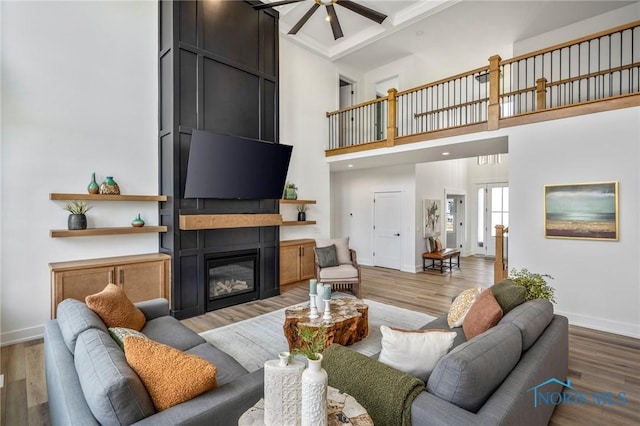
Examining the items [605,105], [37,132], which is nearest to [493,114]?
[605,105]

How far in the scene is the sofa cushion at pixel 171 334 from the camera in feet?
7.97

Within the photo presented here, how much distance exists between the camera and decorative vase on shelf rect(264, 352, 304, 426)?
121 centimetres

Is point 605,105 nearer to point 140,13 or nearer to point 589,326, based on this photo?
point 589,326

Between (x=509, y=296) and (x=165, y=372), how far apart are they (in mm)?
2475

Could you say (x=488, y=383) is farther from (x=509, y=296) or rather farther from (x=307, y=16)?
(x=307, y=16)

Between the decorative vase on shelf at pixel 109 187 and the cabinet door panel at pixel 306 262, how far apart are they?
3312mm

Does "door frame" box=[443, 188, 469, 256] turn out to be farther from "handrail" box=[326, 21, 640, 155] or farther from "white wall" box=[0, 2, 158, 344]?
"white wall" box=[0, 2, 158, 344]

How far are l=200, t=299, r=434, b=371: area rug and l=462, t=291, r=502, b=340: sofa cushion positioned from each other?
3.91 ft

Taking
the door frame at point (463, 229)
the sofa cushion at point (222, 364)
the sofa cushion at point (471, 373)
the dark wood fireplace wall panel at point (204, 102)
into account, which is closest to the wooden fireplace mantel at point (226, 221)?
the dark wood fireplace wall panel at point (204, 102)

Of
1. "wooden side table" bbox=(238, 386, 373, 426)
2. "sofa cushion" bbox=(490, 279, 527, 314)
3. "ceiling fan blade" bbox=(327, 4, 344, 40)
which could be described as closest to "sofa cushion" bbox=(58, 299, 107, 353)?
"wooden side table" bbox=(238, 386, 373, 426)

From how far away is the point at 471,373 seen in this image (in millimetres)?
1342

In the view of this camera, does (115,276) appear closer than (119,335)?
No

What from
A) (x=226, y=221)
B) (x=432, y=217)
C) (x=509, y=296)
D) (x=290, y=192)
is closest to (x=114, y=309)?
(x=226, y=221)

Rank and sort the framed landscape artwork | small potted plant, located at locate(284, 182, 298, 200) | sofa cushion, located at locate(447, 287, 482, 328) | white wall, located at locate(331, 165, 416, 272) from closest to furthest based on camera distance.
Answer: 1. sofa cushion, located at locate(447, 287, 482, 328)
2. the framed landscape artwork
3. small potted plant, located at locate(284, 182, 298, 200)
4. white wall, located at locate(331, 165, 416, 272)
